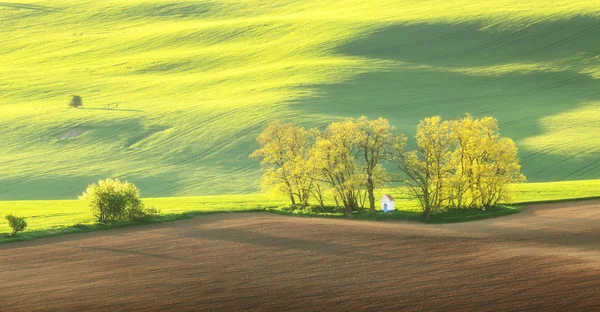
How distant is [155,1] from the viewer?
154 m

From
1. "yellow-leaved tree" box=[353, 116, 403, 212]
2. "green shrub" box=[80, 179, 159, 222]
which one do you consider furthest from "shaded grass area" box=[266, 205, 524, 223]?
"green shrub" box=[80, 179, 159, 222]

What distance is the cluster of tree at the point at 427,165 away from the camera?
47.9 metres

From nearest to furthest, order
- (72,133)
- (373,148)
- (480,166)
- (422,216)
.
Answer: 1. (422,216)
2. (480,166)
3. (373,148)
4. (72,133)

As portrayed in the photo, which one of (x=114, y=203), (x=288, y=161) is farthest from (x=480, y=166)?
(x=114, y=203)

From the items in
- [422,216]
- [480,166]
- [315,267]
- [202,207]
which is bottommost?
[315,267]

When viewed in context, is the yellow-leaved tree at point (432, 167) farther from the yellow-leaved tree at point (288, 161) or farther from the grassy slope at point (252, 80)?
the grassy slope at point (252, 80)

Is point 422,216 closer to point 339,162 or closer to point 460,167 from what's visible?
point 460,167

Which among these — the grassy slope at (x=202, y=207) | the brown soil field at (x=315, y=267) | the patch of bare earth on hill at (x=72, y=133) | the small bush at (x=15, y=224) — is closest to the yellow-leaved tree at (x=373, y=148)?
the grassy slope at (x=202, y=207)

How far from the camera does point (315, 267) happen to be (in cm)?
3359

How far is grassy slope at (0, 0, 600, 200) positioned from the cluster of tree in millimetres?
18539

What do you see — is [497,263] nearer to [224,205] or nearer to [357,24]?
[224,205]

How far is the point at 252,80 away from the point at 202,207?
1969 inches

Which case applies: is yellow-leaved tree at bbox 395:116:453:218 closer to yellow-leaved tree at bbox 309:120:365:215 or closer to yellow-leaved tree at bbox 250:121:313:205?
yellow-leaved tree at bbox 309:120:365:215

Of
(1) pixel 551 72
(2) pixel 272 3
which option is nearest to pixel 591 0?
(1) pixel 551 72
